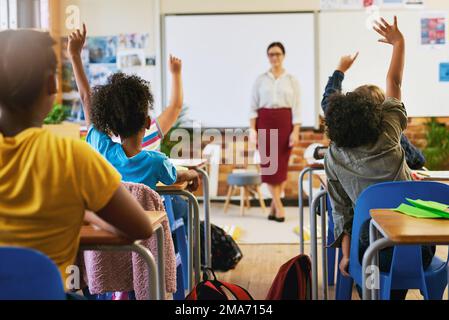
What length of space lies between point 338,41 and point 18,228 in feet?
17.6

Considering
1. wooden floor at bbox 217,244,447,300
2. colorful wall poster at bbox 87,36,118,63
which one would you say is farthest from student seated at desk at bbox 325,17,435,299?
colorful wall poster at bbox 87,36,118,63

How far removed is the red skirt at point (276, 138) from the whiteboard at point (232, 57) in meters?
0.53

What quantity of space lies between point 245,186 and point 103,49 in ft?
6.72

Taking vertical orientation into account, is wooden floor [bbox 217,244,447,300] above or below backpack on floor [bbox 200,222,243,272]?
below

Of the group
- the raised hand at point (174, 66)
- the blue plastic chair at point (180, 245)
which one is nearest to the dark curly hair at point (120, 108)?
the raised hand at point (174, 66)

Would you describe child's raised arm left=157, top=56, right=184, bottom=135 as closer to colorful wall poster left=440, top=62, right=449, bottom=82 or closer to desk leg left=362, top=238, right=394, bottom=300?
desk leg left=362, top=238, right=394, bottom=300

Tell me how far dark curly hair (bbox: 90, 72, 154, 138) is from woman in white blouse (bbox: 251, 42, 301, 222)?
3.54 meters

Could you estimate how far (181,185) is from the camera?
2.61 meters

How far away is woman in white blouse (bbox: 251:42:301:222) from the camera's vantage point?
5812 millimetres

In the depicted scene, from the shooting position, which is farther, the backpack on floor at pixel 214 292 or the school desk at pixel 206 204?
the school desk at pixel 206 204

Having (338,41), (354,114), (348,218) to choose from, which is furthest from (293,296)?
(338,41)

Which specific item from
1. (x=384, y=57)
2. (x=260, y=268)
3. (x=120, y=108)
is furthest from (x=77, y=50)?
(x=384, y=57)

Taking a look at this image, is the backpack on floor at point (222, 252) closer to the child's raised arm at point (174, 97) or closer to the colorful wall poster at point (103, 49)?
the child's raised arm at point (174, 97)

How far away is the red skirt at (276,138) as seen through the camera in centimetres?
582
